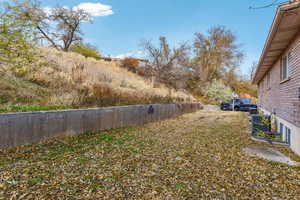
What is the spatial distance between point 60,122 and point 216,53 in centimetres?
2492

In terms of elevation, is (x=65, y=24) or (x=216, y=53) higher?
(x=65, y=24)

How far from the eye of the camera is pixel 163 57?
617 inches

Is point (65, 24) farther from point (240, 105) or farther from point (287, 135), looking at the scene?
point (240, 105)

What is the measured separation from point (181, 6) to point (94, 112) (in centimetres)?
855

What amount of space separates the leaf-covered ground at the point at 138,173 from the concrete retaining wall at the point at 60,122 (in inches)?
8.8

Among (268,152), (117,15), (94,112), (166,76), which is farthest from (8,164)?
(166,76)

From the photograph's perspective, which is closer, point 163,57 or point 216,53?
point 163,57

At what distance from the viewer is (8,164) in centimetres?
256

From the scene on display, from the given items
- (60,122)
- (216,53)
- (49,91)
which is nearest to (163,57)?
(49,91)

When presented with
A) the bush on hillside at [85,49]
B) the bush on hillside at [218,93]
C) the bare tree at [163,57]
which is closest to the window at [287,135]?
the bare tree at [163,57]

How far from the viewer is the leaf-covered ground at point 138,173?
1958mm

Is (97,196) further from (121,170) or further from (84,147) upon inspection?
(84,147)

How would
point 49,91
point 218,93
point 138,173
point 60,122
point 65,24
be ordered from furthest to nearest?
point 218,93, point 65,24, point 49,91, point 60,122, point 138,173

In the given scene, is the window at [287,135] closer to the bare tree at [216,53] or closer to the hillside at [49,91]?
the hillside at [49,91]
